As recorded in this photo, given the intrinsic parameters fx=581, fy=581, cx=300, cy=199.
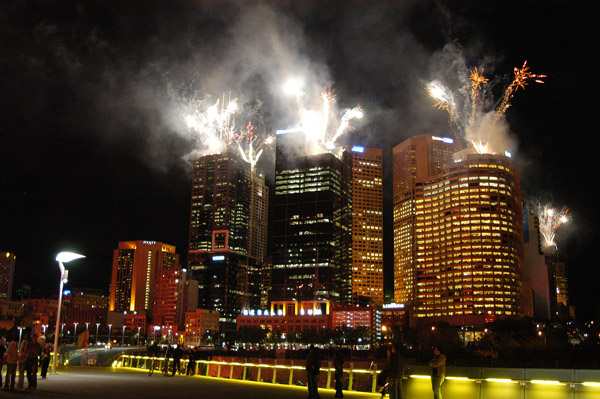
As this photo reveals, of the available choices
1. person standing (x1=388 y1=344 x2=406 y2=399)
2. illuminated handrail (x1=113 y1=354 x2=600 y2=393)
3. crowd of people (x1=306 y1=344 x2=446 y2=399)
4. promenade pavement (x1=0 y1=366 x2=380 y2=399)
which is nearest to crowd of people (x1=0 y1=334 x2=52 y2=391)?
promenade pavement (x1=0 y1=366 x2=380 y2=399)

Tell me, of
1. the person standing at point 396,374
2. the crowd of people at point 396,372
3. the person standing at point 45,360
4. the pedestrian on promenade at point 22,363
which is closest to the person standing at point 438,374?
the crowd of people at point 396,372

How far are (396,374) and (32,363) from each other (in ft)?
43.9

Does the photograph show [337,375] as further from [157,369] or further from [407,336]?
[407,336]

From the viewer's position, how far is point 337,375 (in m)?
21.0

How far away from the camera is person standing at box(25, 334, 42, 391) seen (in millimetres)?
20797

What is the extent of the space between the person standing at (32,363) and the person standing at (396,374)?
12.6 m

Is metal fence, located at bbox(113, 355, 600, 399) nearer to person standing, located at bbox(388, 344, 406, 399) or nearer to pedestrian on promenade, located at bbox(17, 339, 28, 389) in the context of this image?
person standing, located at bbox(388, 344, 406, 399)

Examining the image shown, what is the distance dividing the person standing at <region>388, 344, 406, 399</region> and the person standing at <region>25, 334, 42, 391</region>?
496 inches

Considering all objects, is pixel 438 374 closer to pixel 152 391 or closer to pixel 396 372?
pixel 396 372

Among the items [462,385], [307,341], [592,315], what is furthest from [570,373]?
[307,341]

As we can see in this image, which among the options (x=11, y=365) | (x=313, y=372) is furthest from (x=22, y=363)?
(x=313, y=372)

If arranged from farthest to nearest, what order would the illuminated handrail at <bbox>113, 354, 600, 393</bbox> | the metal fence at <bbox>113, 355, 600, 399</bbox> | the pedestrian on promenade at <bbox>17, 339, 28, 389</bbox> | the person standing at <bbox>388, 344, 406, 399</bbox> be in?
the pedestrian on promenade at <bbox>17, 339, 28, 389</bbox>
the person standing at <bbox>388, 344, 406, 399</bbox>
the illuminated handrail at <bbox>113, 354, 600, 393</bbox>
the metal fence at <bbox>113, 355, 600, 399</bbox>

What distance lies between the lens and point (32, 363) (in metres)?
21.4

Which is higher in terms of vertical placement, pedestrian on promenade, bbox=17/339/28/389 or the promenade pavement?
pedestrian on promenade, bbox=17/339/28/389
